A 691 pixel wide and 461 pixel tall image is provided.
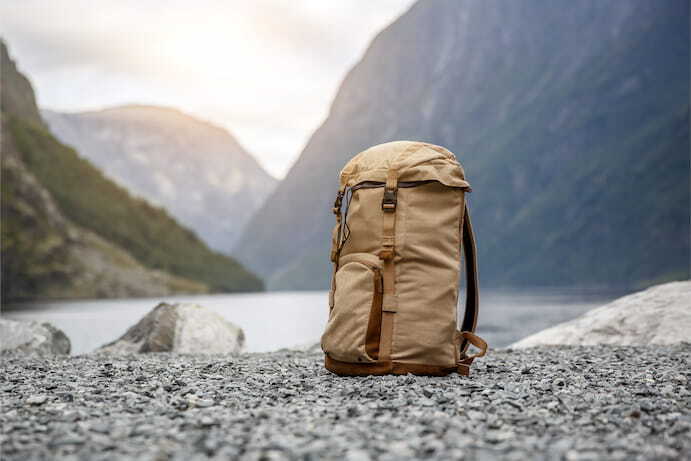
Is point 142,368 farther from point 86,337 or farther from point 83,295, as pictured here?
point 83,295

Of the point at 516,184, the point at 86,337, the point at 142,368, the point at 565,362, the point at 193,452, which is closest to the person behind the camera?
the point at 193,452

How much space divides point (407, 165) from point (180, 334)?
700 centimetres

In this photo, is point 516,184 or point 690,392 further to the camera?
point 516,184

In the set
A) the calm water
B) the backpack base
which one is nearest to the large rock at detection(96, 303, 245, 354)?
the calm water

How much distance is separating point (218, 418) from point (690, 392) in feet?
13.3

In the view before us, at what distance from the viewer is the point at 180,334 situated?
38.2ft

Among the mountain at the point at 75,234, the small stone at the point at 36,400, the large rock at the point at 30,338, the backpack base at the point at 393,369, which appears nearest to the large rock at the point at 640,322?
the backpack base at the point at 393,369

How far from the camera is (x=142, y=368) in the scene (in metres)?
6.98

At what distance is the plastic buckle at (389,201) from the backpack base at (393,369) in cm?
149

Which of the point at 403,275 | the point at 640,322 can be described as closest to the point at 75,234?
the point at 640,322

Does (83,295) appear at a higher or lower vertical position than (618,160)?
lower

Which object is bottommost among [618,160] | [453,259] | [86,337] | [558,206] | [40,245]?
[86,337]

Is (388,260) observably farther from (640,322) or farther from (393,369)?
(640,322)

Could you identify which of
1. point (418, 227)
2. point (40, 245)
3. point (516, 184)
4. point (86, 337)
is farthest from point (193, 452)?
point (516, 184)
